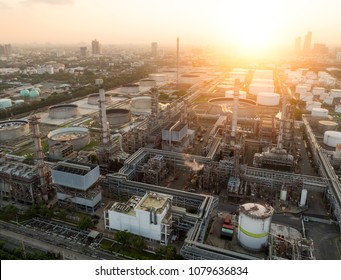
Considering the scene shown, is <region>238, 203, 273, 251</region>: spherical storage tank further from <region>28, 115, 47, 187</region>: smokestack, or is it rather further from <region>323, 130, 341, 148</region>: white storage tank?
<region>323, 130, 341, 148</region>: white storage tank

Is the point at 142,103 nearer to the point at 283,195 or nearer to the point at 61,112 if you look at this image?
the point at 61,112

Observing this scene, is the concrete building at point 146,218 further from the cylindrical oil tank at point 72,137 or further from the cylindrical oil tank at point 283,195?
the cylindrical oil tank at point 72,137

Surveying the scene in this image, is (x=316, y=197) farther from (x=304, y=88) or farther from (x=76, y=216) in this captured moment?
(x=304, y=88)

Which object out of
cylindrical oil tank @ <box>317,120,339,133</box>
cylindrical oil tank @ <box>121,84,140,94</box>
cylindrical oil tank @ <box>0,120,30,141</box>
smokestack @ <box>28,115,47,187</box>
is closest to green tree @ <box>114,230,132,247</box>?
smokestack @ <box>28,115,47,187</box>

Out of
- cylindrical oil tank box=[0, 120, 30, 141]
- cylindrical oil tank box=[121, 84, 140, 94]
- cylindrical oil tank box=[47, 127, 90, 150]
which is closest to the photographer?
cylindrical oil tank box=[47, 127, 90, 150]

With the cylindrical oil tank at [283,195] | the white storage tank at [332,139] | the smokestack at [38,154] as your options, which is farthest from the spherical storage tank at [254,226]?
the white storage tank at [332,139]
